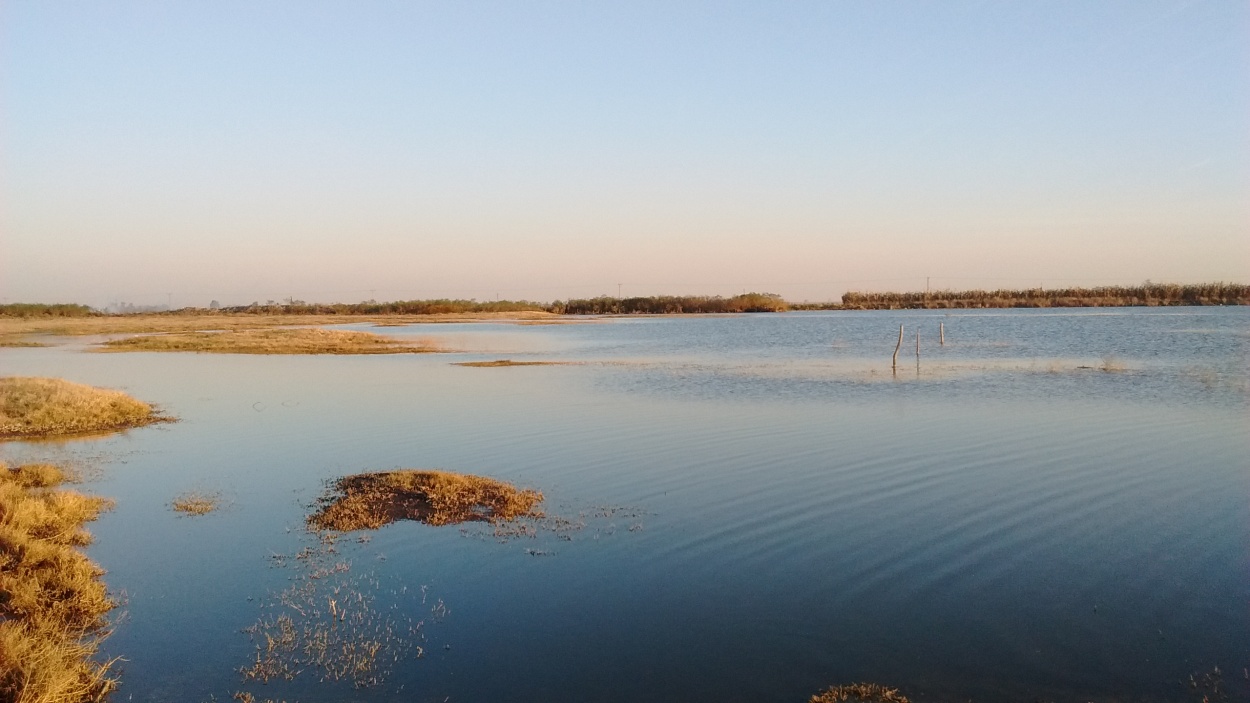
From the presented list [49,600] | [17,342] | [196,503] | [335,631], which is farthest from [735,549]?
[17,342]

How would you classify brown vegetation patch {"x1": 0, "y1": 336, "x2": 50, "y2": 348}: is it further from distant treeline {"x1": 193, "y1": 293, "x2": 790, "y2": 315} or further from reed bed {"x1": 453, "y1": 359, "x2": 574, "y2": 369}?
distant treeline {"x1": 193, "y1": 293, "x2": 790, "y2": 315}

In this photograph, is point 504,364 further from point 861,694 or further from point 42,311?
point 42,311

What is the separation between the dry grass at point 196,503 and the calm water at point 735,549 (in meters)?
0.24

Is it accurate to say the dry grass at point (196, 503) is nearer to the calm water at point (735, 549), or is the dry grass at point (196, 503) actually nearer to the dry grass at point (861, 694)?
the calm water at point (735, 549)

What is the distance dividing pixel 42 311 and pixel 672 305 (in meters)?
96.6

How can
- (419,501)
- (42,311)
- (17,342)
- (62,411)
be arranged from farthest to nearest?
1. (42,311)
2. (17,342)
3. (62,411)
4. (419,501)

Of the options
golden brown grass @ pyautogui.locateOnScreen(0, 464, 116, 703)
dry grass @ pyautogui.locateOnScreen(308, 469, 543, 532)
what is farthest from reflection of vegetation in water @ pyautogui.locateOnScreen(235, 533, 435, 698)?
dry grass @ pyautogui.locateOnScreen(308, 469, 543, 532)

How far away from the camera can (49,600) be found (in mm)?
8609

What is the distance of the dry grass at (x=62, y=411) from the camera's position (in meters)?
21.1

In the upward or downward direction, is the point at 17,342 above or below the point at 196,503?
above

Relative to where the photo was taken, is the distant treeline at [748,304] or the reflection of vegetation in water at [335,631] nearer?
the reflection of vegetation in water at [335,631]

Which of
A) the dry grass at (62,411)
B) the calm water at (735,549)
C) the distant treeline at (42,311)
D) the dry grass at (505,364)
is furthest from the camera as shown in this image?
the distant treeline at (42,311)

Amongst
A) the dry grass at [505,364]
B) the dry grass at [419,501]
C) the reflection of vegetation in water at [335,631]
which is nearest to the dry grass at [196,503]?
the dry grass at [419,501]

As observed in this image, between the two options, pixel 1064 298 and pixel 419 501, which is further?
pixel 1064 298
